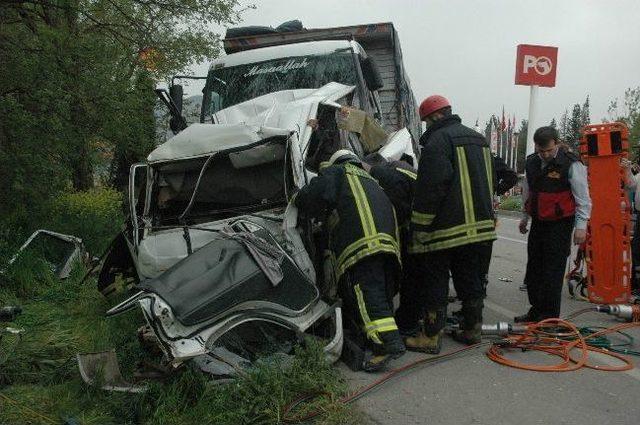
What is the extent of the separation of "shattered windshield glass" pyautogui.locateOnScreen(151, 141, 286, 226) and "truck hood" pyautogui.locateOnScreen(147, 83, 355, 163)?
0.30 feet

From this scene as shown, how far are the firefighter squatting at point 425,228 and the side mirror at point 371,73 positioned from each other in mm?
2223

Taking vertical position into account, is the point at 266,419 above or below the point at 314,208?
below

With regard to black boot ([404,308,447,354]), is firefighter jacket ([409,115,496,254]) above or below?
Result: above

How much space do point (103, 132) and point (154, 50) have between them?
2.49 m

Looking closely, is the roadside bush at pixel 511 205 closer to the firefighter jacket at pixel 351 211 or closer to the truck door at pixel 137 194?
the truck door at pixel 137 194

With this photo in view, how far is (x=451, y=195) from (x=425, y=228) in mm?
299

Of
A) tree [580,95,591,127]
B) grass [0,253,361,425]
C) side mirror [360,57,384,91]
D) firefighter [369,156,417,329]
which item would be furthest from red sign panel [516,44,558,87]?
tree [580,95,591,127]

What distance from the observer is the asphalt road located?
3219mm

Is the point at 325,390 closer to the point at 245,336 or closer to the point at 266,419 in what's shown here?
the point at 266,419

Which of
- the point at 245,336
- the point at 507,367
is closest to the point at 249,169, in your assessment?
the point at 245,336

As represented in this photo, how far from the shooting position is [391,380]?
3811mm

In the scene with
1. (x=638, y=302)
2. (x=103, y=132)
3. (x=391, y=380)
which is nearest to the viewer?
(x=391, y=380)

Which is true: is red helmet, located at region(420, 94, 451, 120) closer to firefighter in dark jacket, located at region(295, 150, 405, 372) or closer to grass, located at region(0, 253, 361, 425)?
firefighter in dark jacket, located at region(295, 150, 405, 372)

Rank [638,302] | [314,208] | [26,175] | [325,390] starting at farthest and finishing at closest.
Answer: [26,175] → [638,302] → [314,208] → [325,390]
